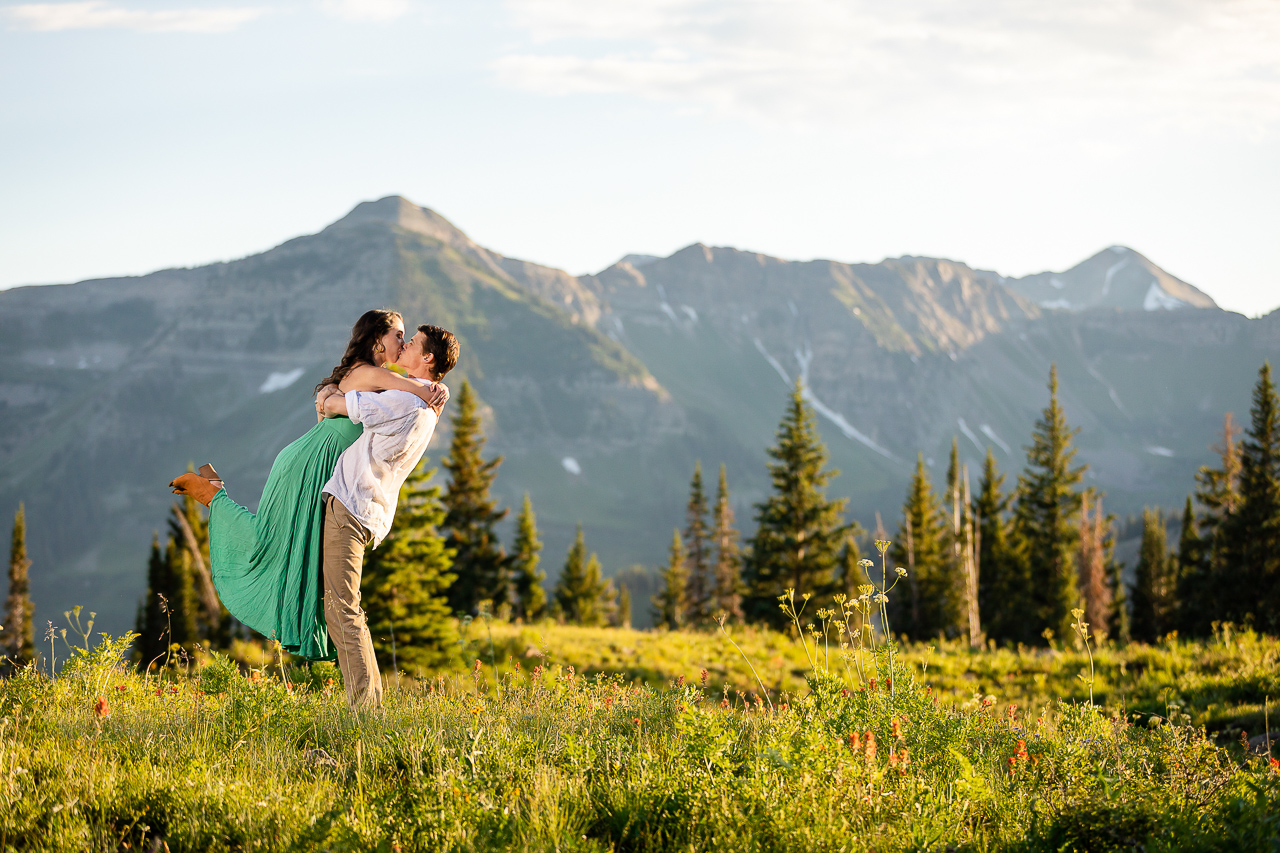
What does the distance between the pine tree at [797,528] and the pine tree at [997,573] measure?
2012 cm

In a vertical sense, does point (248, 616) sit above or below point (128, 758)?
above

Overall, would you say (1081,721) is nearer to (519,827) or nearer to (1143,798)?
(1143,798)

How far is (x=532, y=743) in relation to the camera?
4.10 metres

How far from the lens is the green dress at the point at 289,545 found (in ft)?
18.0

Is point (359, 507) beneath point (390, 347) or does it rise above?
beneath

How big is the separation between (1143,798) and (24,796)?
4.50 metres

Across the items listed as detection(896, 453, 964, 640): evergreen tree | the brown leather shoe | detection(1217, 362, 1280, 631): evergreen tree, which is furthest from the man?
detection(896, 453, 964, 640): evergreen tree

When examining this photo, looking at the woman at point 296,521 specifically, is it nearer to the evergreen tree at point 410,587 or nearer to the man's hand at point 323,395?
the man's hand at point 323,395

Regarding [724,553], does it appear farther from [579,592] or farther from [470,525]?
Result: [470,525]

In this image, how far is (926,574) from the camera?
200 ft

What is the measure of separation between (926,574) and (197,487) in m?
60.4

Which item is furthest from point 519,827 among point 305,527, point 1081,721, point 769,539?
point 769,539

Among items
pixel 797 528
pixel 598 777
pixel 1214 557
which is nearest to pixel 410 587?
pixel 797 528

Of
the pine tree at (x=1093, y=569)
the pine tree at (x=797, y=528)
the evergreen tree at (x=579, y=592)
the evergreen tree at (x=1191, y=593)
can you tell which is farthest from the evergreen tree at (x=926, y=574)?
the evergreen tree at (x=579, y=592)
